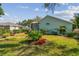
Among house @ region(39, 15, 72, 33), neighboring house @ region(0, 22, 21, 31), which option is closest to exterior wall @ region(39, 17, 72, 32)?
house @ region(39, 15, 72, 33)

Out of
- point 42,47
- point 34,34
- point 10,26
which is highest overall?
point 10,26

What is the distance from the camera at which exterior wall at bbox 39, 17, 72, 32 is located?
12.5 feet

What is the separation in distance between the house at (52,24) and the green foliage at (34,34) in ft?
0.26

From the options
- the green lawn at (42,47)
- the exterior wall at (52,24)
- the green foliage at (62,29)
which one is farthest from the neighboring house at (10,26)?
the green foliage at (62,29)

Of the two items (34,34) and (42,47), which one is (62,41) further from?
(34,34)

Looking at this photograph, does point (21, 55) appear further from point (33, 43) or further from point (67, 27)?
point (67, 27)

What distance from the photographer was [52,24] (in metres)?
3.83

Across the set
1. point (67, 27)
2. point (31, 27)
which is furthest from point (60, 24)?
point (31, 27)

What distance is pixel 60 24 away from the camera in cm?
385

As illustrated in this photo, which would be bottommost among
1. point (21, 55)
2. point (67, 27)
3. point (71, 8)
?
point (21, 55)

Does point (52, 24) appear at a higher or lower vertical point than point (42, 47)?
higher

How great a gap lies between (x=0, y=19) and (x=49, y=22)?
619 millimetres

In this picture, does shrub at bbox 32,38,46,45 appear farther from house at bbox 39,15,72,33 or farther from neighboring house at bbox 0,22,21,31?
neighboring house at bbox 0,22,21,31

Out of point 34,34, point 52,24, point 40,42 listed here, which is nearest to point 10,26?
point 34,34
